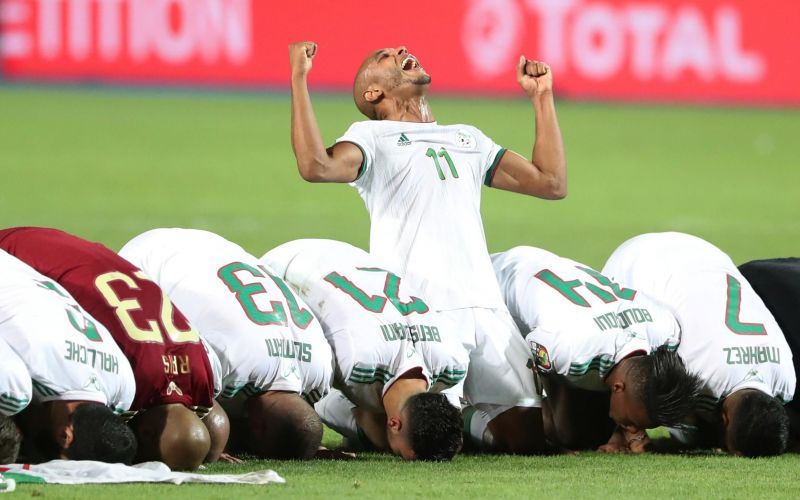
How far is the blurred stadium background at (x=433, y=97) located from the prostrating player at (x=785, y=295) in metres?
7.91

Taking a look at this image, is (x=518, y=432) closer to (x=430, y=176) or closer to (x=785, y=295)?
(x=430, y=176)

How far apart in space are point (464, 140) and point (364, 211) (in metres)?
8.17

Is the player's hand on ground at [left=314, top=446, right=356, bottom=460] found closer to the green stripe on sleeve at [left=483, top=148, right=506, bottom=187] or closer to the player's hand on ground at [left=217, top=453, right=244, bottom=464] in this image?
the player's hand on ground at [left=217, top=453, right=244, bottom=464]

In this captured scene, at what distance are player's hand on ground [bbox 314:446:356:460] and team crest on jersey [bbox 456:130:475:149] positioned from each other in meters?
1.68

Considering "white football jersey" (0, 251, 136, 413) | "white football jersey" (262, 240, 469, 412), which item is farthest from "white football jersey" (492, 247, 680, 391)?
"white football jersey" (0, 251, 136, 413)

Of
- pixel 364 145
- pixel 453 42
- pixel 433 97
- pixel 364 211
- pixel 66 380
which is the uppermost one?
pixel 453 42

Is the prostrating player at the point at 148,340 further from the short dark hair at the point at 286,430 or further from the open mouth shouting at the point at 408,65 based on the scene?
the open mouth shouting at the point at 408,65

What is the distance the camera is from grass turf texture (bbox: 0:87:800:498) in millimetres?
5418

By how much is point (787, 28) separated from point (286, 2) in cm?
741

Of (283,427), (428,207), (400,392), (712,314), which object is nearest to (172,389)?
(283,427)

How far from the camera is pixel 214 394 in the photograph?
5.62 meters

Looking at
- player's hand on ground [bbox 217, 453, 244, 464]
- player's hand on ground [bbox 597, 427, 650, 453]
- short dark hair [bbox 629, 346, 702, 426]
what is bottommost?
player's hand on ground [bbox 597, 427, 650, 453]

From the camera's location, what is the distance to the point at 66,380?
5.12m

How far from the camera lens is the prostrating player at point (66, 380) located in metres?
5.10
